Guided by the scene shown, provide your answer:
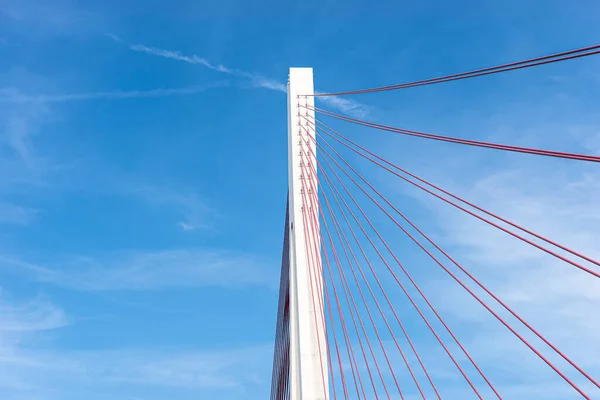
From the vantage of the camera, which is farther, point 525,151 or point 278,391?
point 278,391

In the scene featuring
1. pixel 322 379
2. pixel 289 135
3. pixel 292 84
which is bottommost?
pixel 322 379

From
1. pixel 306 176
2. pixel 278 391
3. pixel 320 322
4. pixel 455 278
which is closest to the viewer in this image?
pixel 455 278

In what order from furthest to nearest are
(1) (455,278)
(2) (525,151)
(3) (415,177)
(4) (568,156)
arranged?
(3) (415,177), (1) (455,278), (2) (525,151), (4) (568,156)

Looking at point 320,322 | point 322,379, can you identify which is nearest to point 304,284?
point 320,322

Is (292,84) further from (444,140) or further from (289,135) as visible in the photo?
(444,140)

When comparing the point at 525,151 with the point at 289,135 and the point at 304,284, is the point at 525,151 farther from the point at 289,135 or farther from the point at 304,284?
the point at 289,135

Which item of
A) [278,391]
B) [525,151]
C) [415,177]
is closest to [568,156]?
[525,151]

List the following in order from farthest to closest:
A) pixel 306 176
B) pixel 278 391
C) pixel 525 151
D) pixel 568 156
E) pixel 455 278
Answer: pixel 278 391 < pixel 306 176 < pixel 455 278 < pixel 525 151 < pixel 568 156

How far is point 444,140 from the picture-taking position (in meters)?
8.82

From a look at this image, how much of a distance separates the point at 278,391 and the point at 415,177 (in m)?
7.74

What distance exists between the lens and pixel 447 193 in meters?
8.77

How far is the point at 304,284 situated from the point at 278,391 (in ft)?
17.8

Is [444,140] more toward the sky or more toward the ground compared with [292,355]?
more toward the sky

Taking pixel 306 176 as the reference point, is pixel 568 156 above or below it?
below
